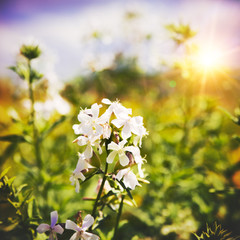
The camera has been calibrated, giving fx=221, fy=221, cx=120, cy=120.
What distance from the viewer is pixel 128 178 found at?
2.97 ft

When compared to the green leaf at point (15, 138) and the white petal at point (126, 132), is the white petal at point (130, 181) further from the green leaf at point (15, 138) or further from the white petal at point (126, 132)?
the green leaf at point (15, 138)

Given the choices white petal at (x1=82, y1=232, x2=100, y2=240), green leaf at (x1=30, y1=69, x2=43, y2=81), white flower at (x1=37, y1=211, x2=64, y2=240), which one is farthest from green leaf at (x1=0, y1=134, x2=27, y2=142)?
white petal at (x1=82, y1=232, x2=100, y2=240)

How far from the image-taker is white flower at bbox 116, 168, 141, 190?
882 mm

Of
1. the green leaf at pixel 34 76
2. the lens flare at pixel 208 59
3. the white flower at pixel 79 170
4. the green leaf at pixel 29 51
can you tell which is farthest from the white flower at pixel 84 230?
the lens flare at pixel 208 59

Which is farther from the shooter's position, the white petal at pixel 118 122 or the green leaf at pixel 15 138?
the green leaf at pixel 15 138

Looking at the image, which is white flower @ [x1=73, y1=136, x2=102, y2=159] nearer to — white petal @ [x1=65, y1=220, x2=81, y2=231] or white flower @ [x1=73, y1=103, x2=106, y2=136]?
white flower @ [x1=73, y1=103, x2=106, y2=136]

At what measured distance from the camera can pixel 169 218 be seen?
1815mm

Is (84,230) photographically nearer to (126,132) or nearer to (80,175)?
(80,175)

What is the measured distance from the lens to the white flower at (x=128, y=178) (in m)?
0.88

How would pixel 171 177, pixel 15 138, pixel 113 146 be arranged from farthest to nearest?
pixel 171 177, pixel 15 138, pixel 113 146

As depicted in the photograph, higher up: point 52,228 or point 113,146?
point 113,146

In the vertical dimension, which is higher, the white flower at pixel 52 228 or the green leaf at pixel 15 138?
the green leaf at pixel 15 138

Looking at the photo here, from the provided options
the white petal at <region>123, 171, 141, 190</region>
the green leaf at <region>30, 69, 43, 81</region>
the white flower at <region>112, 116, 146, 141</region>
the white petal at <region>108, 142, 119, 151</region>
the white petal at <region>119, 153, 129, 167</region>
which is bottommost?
the white petal at <region>123, 171, 141, 190</region>

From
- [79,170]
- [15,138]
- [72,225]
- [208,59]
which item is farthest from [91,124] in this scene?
[208,59]
